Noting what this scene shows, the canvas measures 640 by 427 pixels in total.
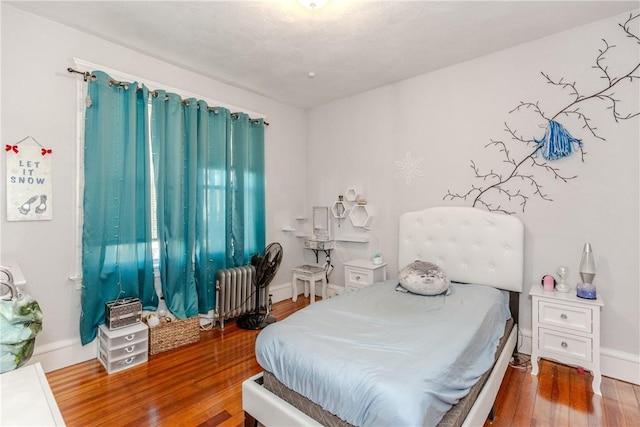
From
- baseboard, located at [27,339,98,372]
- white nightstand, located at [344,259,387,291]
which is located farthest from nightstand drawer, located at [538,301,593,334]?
baseboard, located at [27,339,98,372]

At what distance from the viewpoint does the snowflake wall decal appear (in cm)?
343

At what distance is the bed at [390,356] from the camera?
1329 millimetres

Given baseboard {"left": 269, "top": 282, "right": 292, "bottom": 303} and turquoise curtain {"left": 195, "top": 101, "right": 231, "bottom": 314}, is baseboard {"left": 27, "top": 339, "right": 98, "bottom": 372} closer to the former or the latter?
turquoise curtain {"left": 195, "top": 101, "right": 231, "bottom": 314}

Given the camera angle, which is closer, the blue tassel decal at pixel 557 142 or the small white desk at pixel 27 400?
the small white desk at pixel 27 400

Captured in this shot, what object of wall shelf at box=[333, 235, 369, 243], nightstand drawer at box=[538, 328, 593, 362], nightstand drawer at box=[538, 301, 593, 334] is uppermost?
wall shelf at box=[333, 235, 369, 243]

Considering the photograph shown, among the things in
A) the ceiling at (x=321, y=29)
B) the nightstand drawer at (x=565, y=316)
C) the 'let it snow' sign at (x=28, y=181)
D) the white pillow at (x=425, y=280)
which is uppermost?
the ceiling at (x=321, y=29)

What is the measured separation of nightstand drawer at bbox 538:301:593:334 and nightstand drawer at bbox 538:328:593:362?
7 cm

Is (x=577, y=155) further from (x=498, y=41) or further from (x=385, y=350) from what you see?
(x=385, y=350)

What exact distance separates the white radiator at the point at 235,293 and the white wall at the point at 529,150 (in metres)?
1.47

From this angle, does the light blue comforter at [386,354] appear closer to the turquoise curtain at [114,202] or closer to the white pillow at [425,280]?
the white pillow at [425,280]

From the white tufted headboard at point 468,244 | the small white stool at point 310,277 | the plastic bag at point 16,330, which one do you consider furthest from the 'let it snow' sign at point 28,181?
the white tufted headboard at point 468,244

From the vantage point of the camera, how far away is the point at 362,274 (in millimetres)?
3449

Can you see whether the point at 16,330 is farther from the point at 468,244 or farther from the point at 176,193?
the point at 468,244

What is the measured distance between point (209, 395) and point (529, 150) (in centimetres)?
331
